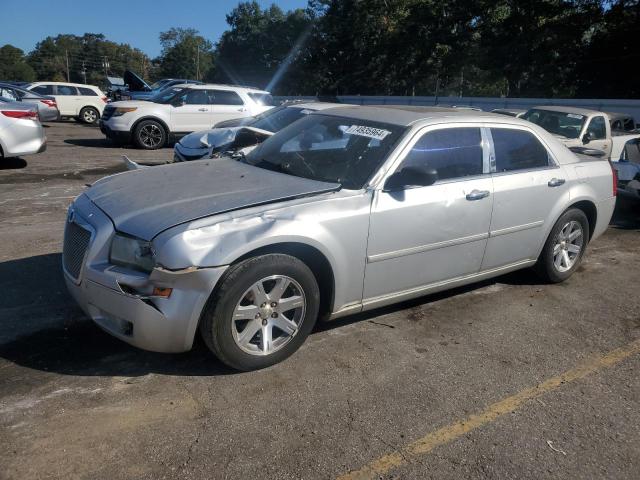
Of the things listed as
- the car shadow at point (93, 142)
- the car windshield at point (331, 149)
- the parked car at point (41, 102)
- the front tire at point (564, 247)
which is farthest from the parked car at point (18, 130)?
the parked car at point (41, 102)

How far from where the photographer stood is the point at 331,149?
13.8 ft

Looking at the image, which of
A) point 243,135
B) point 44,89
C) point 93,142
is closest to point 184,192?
point 243,135

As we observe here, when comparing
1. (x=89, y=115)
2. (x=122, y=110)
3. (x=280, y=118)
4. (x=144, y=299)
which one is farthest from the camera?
(x=89, y=115)

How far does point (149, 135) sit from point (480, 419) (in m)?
12.4

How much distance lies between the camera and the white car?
21.4m

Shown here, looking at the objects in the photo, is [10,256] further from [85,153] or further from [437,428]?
[85,153]

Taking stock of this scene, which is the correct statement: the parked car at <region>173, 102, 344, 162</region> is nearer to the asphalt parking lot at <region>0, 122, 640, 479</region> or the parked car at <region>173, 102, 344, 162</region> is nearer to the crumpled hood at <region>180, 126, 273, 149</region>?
the crumpled hood at <region>180, 126, 273, 149</region>

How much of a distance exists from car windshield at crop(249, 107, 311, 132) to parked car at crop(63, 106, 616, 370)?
11.4 feet

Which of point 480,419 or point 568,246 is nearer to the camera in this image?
point 480,419

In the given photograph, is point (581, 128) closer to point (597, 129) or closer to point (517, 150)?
point (597, 129)

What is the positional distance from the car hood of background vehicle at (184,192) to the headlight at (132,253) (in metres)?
0.05

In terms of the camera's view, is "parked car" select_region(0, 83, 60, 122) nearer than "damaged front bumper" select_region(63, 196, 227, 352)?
No

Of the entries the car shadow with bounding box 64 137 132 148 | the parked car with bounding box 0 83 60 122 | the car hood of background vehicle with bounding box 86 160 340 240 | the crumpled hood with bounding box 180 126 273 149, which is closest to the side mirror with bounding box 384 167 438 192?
the car hood of background vehicle with bounding box 86 160 340 240

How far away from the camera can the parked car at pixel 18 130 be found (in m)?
9.84
